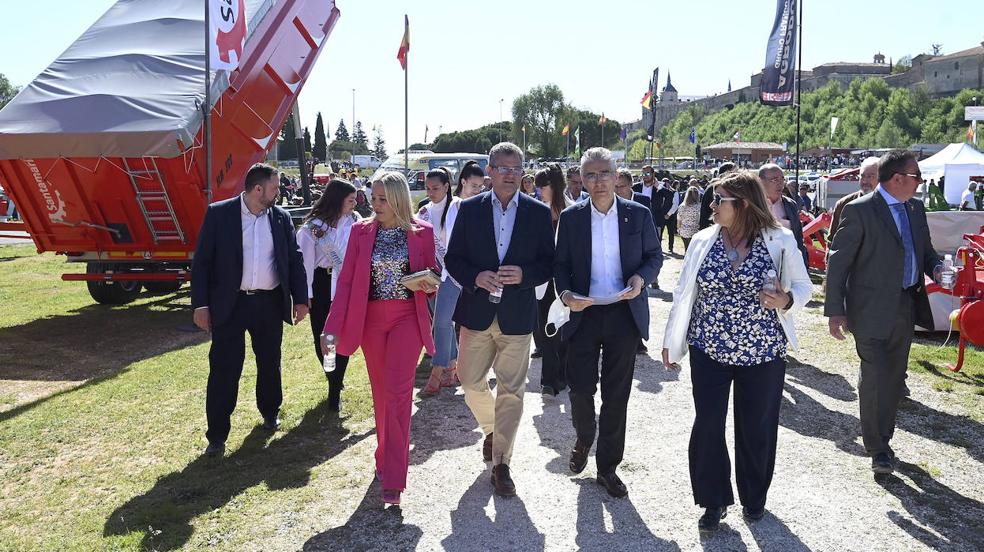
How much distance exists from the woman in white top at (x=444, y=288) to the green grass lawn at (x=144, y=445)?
0.69 meters

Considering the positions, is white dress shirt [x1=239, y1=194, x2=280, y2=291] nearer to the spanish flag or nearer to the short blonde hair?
the short blonde hair

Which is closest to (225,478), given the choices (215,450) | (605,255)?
(215,450)

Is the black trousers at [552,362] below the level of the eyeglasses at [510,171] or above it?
below

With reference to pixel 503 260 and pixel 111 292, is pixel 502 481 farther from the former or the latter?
pixel 111 292

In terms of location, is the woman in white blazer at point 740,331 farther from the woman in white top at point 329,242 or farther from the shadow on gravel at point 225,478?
the woman in white top at point 329,242

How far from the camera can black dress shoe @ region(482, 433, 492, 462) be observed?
16.7ft

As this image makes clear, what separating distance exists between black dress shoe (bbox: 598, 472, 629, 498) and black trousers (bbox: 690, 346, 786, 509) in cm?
47

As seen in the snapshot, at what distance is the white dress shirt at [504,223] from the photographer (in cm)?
459

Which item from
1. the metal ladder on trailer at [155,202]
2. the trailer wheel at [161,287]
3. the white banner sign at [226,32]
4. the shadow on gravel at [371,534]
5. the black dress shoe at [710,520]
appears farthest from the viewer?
the trailer wheel at [161,287]

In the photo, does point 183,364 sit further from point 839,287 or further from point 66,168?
point 839,287

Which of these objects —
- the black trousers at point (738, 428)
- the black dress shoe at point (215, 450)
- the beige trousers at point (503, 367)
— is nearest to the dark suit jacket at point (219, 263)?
the black dress shoe at point (215, 450)

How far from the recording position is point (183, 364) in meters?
8.12

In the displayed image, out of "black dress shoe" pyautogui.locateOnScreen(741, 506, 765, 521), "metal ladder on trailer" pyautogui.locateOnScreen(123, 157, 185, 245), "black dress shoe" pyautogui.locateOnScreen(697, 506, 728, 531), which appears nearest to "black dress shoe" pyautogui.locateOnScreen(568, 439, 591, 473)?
"black dress shoe" pyautogui.locateOnScreen(697, 506, 728, 531)

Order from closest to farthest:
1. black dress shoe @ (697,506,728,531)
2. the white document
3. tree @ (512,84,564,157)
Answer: black dress shoe @ (697,506,728,531) < the white document < tree @ (512,84,564,157)
